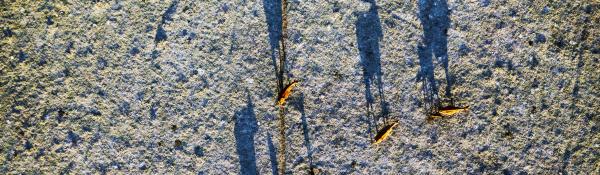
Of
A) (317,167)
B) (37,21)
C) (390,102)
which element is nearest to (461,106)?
(390,102)

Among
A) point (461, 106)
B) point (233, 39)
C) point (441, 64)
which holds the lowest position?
point (461, 106)

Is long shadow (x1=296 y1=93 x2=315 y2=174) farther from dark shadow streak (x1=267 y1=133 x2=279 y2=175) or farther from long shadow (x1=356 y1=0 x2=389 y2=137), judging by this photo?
long shadow (x1=356 y1=0 x2=389 y2=137)

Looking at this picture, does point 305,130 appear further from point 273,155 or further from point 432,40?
point 432,40

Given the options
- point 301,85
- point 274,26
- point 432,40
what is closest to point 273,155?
point 301,85

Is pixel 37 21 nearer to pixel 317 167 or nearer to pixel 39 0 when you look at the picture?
pixel 39 0

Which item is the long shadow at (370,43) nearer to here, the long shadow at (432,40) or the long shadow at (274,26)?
the long shadow at (432,40)

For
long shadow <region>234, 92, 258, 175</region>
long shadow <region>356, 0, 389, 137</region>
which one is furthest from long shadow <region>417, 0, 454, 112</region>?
long shadow <region>234, 92, 258, 175</region>

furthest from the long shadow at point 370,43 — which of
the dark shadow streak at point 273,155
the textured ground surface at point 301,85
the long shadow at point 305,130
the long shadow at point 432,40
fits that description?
the dark shadow streak at point 273,155
